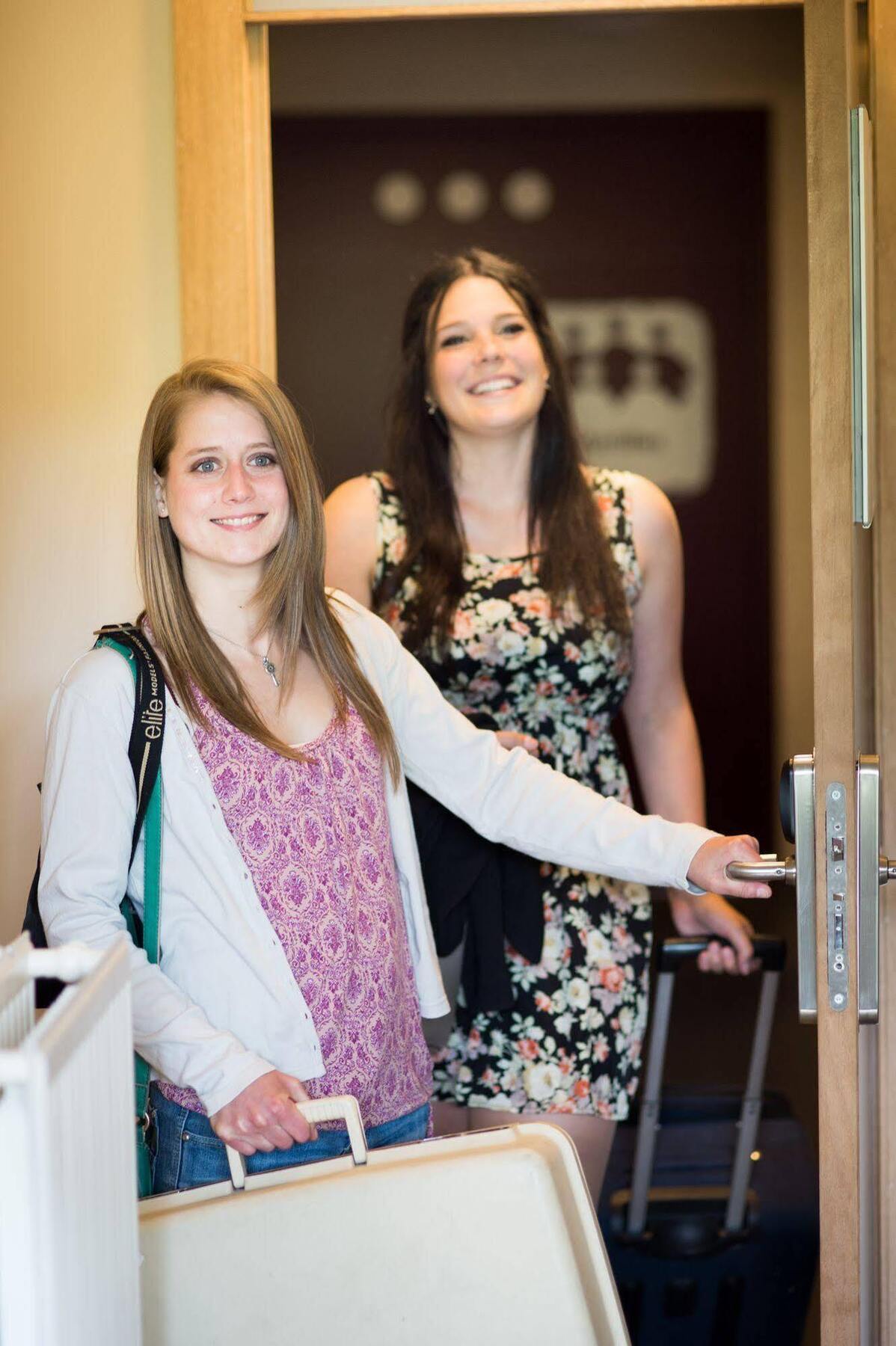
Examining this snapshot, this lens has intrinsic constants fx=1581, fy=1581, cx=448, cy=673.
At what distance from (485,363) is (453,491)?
225 millimetres

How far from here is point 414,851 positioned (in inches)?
82.4

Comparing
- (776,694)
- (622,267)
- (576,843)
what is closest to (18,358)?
(622,267)

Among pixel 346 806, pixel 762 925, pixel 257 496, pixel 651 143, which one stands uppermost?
pixel 651 143

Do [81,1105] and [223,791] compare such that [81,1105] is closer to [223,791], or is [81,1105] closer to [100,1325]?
[100,1325]

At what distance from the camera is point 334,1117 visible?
1646 mm

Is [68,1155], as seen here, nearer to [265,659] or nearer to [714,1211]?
[265,659]

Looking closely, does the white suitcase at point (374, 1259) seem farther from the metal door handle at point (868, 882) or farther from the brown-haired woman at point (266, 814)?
the metal door handle at point (868, 882)

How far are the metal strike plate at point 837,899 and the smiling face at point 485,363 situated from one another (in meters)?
1.17

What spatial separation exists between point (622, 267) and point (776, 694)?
84 cm

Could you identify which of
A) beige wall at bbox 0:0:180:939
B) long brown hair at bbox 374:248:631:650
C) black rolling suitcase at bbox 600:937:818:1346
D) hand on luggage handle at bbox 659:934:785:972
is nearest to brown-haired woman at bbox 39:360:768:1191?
long brown hair at bbox 374:248:631:650

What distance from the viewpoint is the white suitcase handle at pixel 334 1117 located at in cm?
157

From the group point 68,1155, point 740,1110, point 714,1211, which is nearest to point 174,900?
point 68,1155

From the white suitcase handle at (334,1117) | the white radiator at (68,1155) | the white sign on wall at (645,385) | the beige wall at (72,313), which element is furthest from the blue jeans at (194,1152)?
the white sign on wall at (645,385)

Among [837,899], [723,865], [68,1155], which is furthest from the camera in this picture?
[723,865]
